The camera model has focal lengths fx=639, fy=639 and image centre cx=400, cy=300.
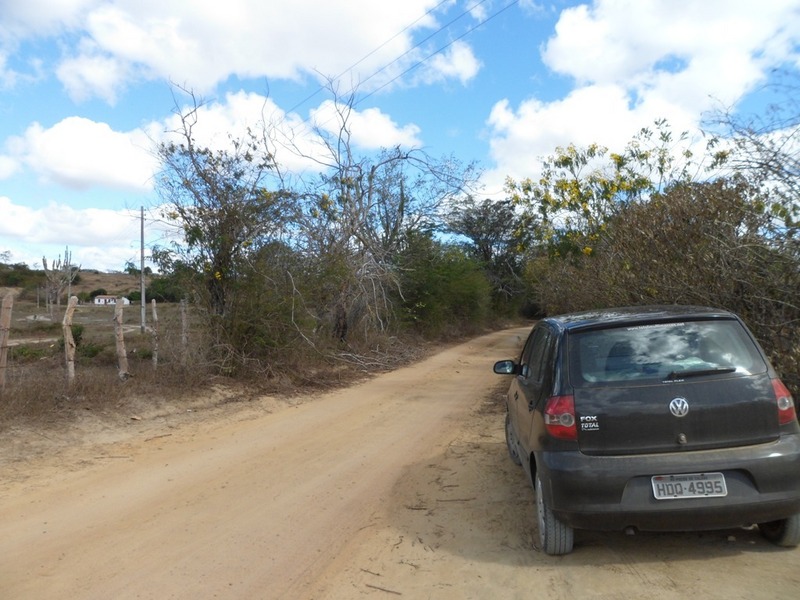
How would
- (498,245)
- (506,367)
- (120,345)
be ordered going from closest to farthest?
(506,367) < (120,345) < (498,245)

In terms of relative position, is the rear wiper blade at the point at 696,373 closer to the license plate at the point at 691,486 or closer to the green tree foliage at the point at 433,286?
the license plate at the point at 691,486

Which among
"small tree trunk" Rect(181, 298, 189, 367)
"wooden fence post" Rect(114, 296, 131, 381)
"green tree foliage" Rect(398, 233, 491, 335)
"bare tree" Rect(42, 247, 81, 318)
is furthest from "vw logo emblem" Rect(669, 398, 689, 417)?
"bare tree" Rect(42, 247, 81, 318)

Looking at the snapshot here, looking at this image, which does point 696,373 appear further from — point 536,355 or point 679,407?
point 536,355

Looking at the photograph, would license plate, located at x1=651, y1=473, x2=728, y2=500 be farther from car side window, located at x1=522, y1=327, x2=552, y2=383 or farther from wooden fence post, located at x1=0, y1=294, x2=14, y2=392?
wooden fence post, located at x1=0, y1=294, x2=14, y2=392

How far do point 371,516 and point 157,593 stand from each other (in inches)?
78.2

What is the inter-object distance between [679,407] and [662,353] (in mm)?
449

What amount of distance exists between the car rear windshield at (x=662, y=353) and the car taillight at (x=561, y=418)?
173mm

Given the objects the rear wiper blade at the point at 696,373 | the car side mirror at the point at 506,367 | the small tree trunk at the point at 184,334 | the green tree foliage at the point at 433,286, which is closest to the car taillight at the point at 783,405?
the rear wiper blade at the point at 696,373

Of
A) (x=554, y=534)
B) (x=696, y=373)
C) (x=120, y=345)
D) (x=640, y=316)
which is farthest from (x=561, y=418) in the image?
(x=120, y=345)

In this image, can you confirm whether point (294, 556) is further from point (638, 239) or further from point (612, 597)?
point (638, 239)

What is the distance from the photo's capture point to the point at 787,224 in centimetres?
657

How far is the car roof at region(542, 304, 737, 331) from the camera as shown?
15.4 feet

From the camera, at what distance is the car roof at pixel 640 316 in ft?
15.4

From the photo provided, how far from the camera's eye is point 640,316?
4.83 metres
